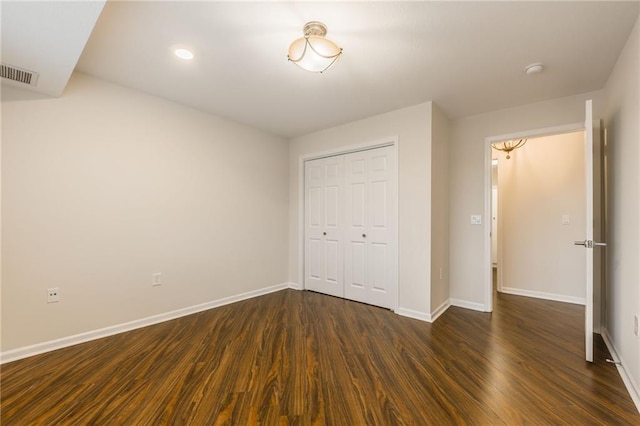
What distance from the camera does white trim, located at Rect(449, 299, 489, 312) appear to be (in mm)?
3399

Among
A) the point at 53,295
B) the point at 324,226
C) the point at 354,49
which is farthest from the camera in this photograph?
the point at 324,226

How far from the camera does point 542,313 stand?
3.27 m

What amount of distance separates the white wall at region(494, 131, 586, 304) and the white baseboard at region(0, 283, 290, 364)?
4.10 meters

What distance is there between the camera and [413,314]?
10.3 feet

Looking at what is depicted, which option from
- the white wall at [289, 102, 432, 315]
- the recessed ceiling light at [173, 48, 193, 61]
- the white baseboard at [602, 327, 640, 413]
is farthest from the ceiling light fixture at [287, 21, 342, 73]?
the white baseboard at [602, 327, 640, 413]

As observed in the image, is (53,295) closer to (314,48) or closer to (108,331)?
(108,331)

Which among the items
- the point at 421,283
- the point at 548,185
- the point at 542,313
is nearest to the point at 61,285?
the point at 421,283

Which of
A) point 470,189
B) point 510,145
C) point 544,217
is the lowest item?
point 544,217

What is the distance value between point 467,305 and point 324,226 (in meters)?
2.20

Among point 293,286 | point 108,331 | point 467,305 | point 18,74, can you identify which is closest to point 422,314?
point 467,305

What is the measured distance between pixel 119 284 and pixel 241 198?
1.73m

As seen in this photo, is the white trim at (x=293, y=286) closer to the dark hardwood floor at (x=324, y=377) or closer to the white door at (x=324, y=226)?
the white door at (x=324, y=226)

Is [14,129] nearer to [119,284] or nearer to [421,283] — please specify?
[119,284]

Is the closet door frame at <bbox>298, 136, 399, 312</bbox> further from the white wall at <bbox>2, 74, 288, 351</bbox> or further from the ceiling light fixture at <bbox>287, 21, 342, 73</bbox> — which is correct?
the ceiling light fixture at <bbox>287, 21, 342, 73</bbox>
